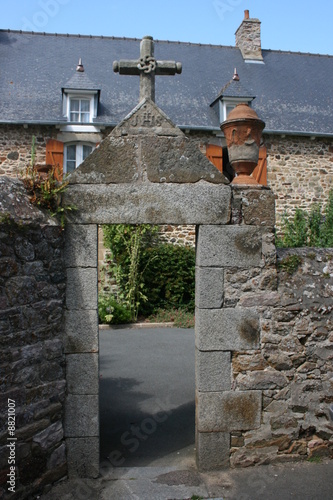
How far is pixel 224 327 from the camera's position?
3.79 meters

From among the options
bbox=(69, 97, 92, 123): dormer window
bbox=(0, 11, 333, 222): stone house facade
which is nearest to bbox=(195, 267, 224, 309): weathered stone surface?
bbox=(0, 11, 333, 222): stone house facade

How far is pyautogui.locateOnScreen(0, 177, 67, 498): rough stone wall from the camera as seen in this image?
3105 mm

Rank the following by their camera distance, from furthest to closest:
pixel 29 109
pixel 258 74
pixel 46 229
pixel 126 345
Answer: pixel 258 74
pixel 29 109
pixel 126 345
pixel 46 229

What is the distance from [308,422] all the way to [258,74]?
43.3 feet

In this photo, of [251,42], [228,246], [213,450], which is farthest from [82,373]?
[251,42]

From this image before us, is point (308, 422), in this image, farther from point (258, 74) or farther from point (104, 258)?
point (258, 74)

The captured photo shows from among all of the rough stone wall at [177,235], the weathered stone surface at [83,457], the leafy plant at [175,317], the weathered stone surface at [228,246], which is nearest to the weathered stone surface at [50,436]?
the weathered stone surface at [83,457]

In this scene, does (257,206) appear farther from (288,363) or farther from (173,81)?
(173,81)

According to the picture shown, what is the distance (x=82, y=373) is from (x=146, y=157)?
1886 mm

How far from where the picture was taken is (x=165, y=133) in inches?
149

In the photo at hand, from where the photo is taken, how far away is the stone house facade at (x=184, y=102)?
11.4 metres

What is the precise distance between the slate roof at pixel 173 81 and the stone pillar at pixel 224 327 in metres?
8.39

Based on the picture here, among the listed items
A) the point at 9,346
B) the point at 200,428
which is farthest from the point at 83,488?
the point at 9,346

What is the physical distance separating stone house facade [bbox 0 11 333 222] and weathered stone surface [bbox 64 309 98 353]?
23.3 feet
